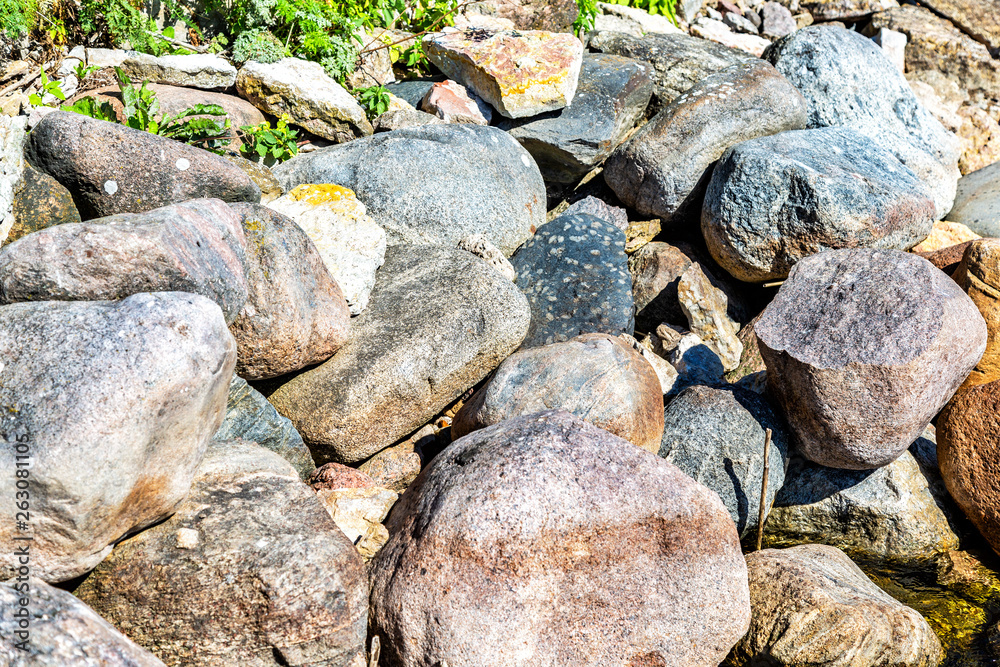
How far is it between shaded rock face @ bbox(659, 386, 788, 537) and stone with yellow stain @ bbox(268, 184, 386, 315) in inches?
82.4

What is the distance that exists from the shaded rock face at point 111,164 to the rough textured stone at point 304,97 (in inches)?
63.3

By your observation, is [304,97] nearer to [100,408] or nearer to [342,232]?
[342,232]

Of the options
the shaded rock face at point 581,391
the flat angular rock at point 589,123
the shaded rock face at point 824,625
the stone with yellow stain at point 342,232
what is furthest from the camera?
the flat angular rock at point 589,123

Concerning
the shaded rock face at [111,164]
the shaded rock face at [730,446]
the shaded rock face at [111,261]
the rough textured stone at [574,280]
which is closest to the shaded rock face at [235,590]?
the shaded rock face at [111,261]

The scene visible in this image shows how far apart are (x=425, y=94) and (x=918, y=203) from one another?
404 centimetres

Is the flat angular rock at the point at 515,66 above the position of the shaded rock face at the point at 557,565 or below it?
above

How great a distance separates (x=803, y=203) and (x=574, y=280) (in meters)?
1.80

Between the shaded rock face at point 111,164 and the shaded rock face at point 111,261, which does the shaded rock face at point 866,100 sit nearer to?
the shaded rock face at point 111,164

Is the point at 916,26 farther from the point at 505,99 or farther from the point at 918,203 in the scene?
the point at 505,99

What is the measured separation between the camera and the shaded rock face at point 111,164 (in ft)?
12.9

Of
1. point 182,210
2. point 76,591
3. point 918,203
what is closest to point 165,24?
point 182,210

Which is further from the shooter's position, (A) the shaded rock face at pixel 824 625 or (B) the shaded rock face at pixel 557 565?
(A) the shaded rock face at pixel 824 625

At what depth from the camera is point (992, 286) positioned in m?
4.98

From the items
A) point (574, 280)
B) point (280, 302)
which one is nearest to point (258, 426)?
point (280, 302)
